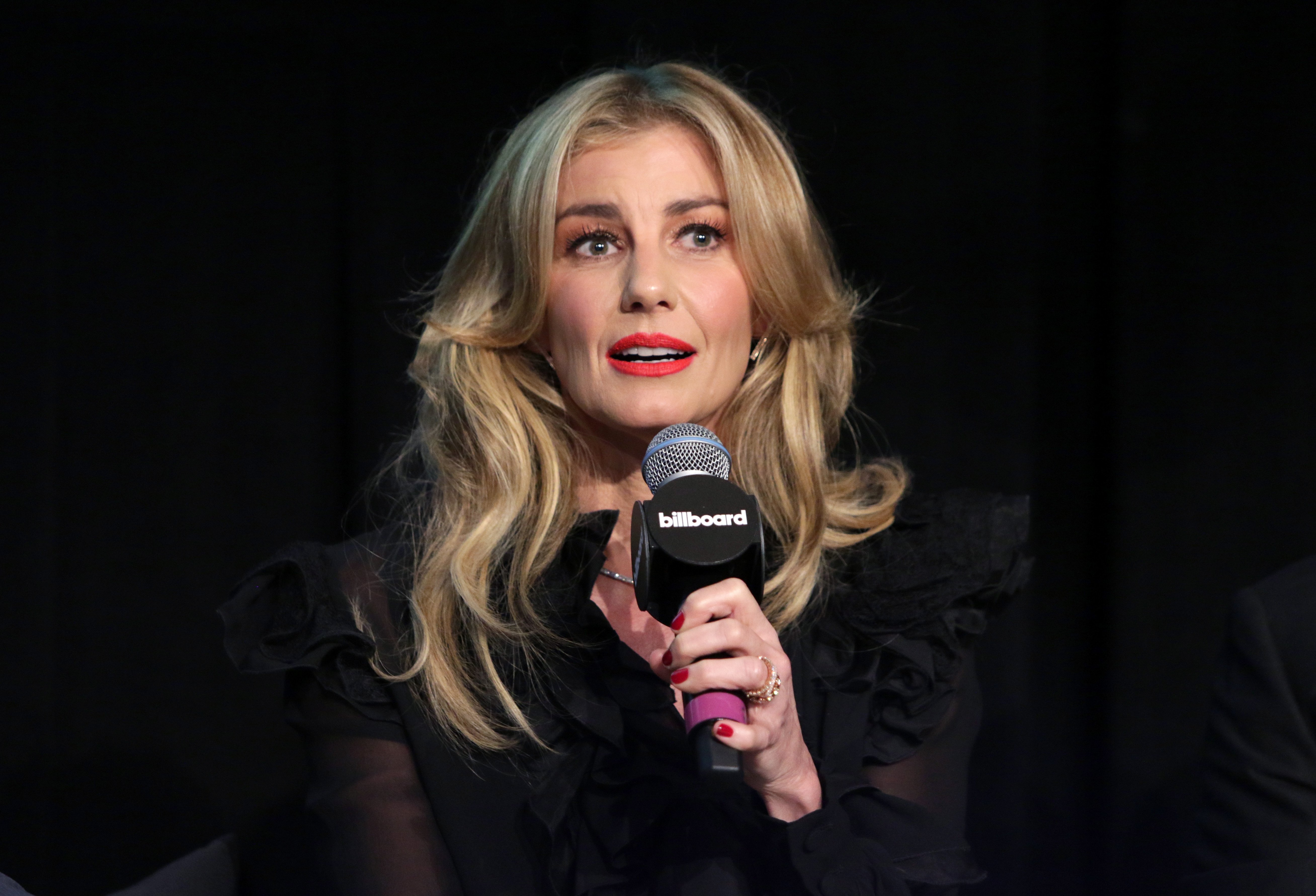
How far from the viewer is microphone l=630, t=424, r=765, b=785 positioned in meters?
1.08

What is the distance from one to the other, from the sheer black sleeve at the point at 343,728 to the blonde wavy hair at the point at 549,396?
101 mm

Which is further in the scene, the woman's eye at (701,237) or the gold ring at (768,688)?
the woman's eye at (701,237)

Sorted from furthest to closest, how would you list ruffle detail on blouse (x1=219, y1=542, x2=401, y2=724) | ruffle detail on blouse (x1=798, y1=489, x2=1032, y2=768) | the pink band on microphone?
ruffle detail on blouse (x1=798, y1=489, x2=1032, y2=768) → ruffle detail on blouse (x1=219, y1=542, x2=401, y2=724) → the pink band on microphone

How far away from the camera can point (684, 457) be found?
4.35 feet

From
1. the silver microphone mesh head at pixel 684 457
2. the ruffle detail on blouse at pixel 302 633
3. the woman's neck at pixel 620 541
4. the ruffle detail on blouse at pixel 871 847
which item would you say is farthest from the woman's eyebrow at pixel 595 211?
the ruffle detail on blouse at pixel 871 847

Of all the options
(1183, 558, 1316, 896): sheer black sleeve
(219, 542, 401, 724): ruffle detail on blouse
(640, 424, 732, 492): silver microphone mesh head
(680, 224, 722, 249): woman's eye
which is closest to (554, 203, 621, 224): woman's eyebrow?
(680, 224, 722, 249): woman's eye

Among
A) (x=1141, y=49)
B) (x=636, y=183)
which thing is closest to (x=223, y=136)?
(x=636, y=183)

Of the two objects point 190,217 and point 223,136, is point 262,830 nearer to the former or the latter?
point 190,217

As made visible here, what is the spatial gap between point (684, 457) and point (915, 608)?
0.60m

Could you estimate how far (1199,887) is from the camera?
1603 mm

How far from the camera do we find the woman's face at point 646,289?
5.47 ft

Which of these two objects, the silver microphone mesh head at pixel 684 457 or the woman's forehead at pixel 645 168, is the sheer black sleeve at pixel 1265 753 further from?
the woman's forehead at pixel 645 168

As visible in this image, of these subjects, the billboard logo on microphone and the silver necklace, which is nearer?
the billboard logo on microphone

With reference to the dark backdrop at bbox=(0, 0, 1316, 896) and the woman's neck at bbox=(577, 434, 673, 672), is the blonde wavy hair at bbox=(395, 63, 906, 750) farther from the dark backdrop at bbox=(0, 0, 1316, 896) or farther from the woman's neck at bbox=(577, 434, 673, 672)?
the dark backdrop at bbox=(0, 0, 1316, 896)
